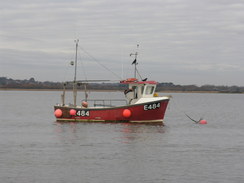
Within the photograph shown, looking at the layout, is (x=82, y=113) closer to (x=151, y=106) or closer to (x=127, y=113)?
(x=127, y=113)

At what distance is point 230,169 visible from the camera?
23.4 meters

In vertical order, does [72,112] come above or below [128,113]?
below

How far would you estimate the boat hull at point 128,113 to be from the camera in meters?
41.8

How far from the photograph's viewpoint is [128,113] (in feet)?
138

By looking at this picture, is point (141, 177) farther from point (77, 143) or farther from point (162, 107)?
point (162, 107)

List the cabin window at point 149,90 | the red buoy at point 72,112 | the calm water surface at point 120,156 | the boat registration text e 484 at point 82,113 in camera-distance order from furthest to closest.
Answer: the red buoy at point 72,112, the boat registration text e 484 at point 82,113, the cabin window at point 149,90, the calm water surface at point 120,156

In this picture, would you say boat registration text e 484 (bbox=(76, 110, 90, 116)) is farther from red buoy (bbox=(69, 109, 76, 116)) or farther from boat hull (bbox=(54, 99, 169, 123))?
red buoy (bbox=(69, 109, 76, 116))

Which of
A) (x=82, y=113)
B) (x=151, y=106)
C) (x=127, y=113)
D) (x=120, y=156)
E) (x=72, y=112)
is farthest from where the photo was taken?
(x=72, y=112)

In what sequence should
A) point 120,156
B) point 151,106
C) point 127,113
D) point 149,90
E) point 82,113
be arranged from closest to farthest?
point 120,156 → point 151,106 → point 127,113 → point 149,90 → point 82,113

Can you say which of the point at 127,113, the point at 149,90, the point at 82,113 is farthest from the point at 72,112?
the point at 149,90

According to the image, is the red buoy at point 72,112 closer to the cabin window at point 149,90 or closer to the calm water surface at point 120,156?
the calm water surface at point 120,156

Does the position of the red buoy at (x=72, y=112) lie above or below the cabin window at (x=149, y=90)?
below

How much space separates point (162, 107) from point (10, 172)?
845 inches

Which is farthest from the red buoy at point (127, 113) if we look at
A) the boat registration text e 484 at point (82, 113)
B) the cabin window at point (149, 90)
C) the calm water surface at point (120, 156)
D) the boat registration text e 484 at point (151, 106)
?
the boat registration text e 484 at point (82, 113)
